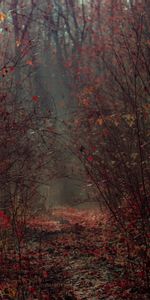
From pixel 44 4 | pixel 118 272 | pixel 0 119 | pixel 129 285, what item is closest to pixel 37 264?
pixel 118 272

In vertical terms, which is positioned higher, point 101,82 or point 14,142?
point 101,82

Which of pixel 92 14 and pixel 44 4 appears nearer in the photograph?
pixel 92 14

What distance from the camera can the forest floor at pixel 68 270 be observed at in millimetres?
5698

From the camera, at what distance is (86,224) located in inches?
457

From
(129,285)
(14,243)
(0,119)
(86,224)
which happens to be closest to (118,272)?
(129,285)

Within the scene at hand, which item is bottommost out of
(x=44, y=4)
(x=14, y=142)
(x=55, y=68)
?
(x=14, y=142)

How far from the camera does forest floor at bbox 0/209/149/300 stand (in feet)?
18.7

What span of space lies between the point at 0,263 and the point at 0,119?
217cm

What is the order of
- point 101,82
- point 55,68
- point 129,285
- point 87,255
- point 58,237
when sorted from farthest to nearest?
1. point 55,68
2. point 101,82
3. point 58,237
4. point 87,255
5. point 129,285

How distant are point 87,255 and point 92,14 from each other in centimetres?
2079

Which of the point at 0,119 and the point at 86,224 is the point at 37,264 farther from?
the point at 86,224


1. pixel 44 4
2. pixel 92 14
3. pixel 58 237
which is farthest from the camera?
pixel 44 4

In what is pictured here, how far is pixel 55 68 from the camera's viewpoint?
34.2 m

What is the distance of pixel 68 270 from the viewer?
23.6ft
